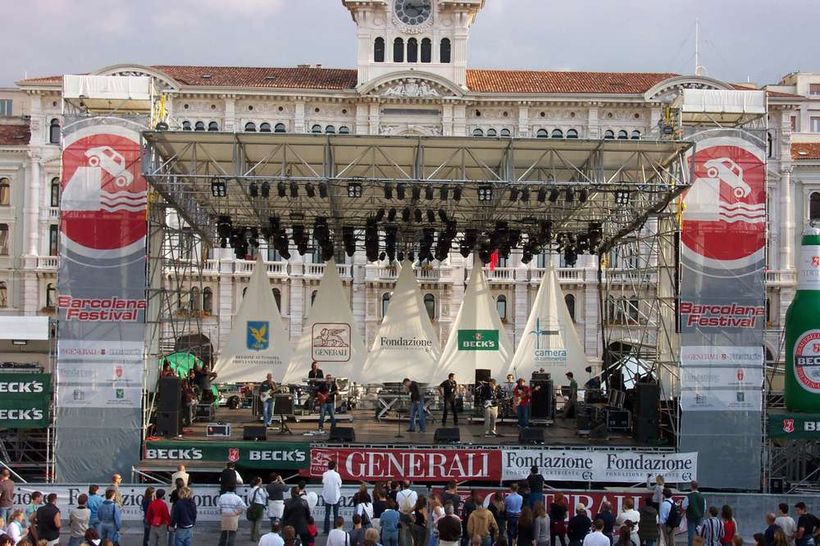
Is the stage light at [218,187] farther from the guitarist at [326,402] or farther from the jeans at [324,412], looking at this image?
the jeans at [324,412]

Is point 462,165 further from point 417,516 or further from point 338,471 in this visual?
point 417,516

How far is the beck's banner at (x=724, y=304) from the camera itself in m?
23.9

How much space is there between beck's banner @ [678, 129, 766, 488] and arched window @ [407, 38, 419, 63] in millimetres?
33635

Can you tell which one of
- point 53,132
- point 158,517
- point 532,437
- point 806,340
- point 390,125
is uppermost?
point 390,125

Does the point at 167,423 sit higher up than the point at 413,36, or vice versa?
the point at 413,36

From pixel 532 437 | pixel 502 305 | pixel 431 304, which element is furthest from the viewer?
pixel 502 305

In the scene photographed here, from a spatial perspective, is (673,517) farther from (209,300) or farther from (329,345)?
(209,300)

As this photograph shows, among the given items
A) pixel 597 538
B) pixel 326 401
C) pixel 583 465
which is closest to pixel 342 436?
pixel 326 401

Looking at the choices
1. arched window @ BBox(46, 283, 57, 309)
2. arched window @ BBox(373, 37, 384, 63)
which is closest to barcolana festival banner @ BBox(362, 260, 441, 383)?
arched window @ BBox(373, 37, 384, 63)

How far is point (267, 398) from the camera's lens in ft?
88.0

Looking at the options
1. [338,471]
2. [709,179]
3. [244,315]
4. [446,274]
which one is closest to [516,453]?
[338,471]

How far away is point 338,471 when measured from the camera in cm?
2223

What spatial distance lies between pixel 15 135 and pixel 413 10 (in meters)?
20.9

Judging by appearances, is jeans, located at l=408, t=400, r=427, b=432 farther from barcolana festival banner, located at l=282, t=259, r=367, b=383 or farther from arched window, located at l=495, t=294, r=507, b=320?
arched window, located at l=495, t=294, r=507, b=320
